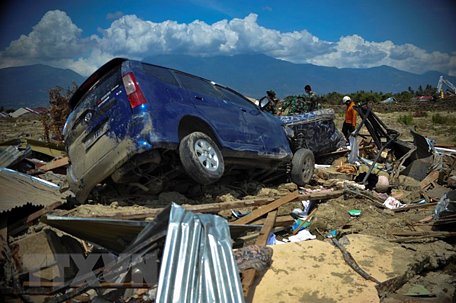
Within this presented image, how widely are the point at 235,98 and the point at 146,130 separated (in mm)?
2578

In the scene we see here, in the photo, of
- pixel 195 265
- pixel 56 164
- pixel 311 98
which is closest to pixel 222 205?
pixel 195 265

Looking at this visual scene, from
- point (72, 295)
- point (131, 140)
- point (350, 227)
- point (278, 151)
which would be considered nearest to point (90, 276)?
point (72, 295)

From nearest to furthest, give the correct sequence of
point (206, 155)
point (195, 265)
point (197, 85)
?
point (195, 265)
point (206, 155)
point (197, 85)

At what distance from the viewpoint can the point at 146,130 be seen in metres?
4.55

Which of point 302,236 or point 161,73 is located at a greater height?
point 161,73

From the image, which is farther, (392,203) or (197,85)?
(392,203)

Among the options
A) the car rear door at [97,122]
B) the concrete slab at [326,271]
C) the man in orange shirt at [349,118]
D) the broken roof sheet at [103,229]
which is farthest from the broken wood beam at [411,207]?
the man in orange shirt at [349,118]

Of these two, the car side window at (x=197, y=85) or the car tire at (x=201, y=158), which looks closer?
the car tire at (x=201, y=158)

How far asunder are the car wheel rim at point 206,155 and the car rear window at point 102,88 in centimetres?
134

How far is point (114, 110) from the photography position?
15.6 ft

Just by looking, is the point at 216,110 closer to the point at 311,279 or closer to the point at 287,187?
the point at 287,187

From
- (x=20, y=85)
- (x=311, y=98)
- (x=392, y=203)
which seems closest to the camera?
(x=392, y=203)

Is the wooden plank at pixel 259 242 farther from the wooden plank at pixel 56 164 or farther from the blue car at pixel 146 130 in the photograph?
the wooden plank at pixel 56 164

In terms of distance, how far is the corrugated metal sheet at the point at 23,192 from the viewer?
14.6 feet
